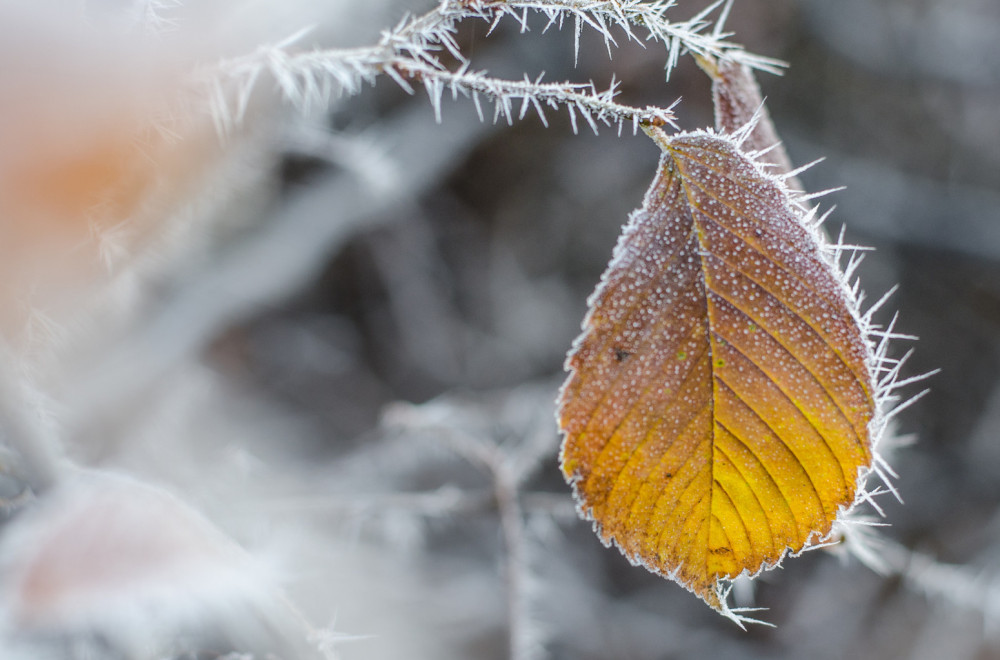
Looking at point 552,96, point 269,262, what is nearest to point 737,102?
point 552,96

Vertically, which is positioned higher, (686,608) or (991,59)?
(991,59)

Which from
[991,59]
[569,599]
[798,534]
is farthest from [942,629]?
[798,534]

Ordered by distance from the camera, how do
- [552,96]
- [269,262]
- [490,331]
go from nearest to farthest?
[552,96] < [269,262] < [490,331]

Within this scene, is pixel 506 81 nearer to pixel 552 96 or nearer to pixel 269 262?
pixel 552 96

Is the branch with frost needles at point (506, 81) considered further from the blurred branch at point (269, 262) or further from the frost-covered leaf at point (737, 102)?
the blurred branch at point (269, 262)

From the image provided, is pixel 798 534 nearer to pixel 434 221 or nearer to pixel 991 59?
pixel 434 221

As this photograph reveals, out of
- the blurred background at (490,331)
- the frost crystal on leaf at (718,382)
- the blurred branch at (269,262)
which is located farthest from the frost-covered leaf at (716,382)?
the blurred branch at (269,262)
